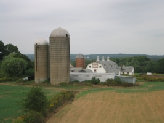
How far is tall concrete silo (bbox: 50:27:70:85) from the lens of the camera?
34.0 metres

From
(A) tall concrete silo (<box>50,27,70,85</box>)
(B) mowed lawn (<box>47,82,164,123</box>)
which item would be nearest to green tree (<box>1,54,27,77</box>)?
(A) tall concrete silo (<box>50,27,70,85</box>)

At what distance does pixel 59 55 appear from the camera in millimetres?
34031

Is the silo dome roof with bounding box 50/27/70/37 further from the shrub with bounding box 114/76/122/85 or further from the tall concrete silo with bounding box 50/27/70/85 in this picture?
the shrub with bounding box 114/76/122/85

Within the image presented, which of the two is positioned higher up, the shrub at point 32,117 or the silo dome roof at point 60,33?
the silo dome roof at point 60,33

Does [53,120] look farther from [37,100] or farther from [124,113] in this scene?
[124,113]

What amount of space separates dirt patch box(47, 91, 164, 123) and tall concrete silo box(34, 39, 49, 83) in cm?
1672

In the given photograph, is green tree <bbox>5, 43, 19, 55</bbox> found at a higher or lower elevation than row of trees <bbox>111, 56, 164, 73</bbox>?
higher

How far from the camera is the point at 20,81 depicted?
125 feet

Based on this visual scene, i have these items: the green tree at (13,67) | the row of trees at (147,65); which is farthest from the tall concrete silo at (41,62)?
the row of trees at (147,65)

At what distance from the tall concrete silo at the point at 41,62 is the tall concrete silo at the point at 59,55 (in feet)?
9.91

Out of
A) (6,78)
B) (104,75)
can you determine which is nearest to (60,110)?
(104,75)

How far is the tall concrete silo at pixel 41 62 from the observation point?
37.2 m

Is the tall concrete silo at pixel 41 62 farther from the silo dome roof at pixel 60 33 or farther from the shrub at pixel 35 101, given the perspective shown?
the shrub at pixel 35 101

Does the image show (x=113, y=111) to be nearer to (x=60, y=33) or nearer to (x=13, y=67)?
(x=60, y=33)
